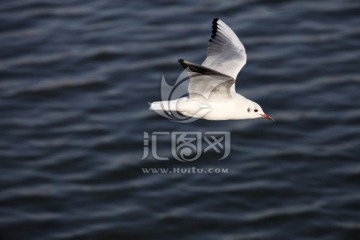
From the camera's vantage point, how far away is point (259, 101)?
679 inches

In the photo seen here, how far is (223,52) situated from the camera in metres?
Answer: 10.6

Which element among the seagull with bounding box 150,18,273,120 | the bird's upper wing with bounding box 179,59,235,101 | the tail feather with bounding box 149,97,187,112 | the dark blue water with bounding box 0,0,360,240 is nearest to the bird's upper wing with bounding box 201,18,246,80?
the seagull with bounding box 150,18,273,120

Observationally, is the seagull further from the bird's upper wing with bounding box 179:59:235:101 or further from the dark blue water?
the dark blue water

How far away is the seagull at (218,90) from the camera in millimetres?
9773

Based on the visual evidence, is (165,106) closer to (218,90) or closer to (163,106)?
(163,106)

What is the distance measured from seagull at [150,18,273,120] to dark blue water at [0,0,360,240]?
578cm

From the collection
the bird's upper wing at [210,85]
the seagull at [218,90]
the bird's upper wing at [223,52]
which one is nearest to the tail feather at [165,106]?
the seagull at [218,90]

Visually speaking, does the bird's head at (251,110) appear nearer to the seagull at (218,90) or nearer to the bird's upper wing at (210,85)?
the seagull at (218,90)

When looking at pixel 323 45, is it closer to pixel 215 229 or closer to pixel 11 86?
pixel 215 229

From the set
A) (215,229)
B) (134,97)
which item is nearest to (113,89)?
(134,97)

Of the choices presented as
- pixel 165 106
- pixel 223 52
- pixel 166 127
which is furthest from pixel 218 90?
pixel 166 127

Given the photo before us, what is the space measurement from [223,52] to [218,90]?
82 cm

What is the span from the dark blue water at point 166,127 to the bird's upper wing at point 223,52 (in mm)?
5768

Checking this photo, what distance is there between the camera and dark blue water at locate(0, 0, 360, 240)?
16062 mm
